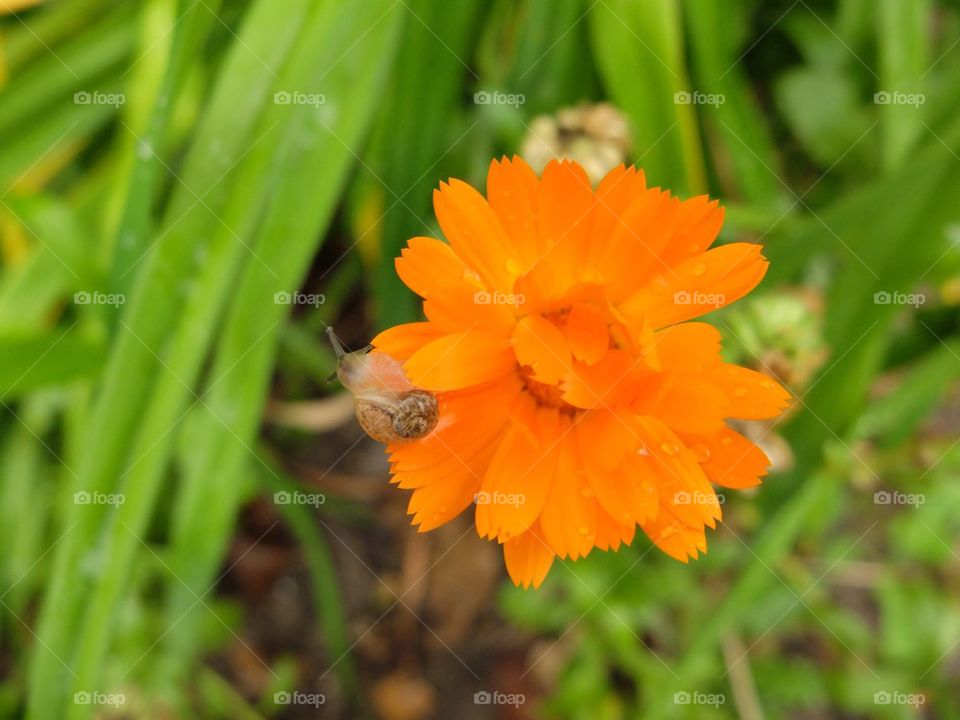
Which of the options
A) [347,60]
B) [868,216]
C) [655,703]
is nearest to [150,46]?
[347,60]

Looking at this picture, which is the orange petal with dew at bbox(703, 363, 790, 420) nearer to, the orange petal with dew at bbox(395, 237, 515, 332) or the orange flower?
the orange flower

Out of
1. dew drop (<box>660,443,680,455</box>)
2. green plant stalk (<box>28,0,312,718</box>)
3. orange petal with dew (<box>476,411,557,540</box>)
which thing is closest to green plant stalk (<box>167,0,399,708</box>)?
green plant stalk (<box>28,0,312,718</box>)

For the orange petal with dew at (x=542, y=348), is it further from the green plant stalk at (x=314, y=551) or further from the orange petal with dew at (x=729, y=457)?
the green plant stalk at (x=314, y=551)

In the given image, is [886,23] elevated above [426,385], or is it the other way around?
[886,23]

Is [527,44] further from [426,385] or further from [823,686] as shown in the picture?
[823,686]

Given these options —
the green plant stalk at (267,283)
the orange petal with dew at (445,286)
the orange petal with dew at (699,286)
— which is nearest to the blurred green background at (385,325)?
the green plant stalk at (267,283)

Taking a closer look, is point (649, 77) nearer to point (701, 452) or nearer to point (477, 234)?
point (477, 234)

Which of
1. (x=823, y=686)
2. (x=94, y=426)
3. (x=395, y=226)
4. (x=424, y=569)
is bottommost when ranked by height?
(x=424, y=569)

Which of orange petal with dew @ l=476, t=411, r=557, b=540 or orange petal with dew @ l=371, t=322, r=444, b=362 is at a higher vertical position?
orange petal with dew @ l=371, t=322, r=444, b=362
